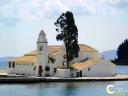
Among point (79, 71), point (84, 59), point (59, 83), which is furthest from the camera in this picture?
point (84, 59)

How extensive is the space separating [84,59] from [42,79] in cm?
1393

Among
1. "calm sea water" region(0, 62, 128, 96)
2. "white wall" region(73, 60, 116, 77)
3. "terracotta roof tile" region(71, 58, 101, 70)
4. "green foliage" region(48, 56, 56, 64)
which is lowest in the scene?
"calm sea water" region(0, 62, 128, 96)

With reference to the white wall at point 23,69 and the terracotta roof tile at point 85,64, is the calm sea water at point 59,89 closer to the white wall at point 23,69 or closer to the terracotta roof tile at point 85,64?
the terracotta roof tile at point 85,64

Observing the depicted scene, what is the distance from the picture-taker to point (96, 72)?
318 feet

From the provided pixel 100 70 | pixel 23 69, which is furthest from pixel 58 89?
pixel 23 69

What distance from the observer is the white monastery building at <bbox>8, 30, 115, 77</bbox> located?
96000mm

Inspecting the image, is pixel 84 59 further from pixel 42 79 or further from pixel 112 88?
pixel 112 88

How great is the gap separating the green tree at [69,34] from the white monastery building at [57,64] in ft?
7.12

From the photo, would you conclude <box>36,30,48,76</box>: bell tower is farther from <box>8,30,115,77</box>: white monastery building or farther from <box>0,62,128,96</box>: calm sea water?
<box>0,62,128,96</box>: calm sea water

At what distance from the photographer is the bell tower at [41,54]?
9812 centimetres

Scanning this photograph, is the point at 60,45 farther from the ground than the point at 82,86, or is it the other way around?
the point at 60,45

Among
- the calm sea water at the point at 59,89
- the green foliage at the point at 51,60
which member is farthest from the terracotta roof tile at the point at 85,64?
the calm sea water at the point at 59,89

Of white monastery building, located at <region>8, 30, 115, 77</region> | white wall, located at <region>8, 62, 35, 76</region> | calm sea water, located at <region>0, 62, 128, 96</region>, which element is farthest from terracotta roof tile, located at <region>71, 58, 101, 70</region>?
calm sea water, located at <region>0, 62, 128, 96</region>

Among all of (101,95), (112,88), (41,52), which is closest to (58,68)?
(41,52)
